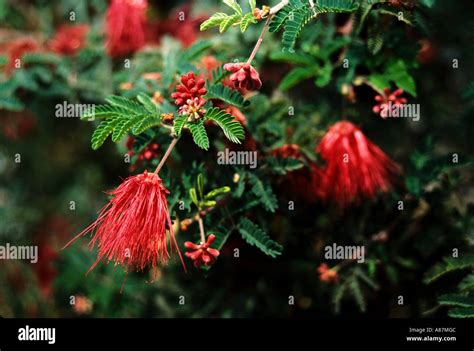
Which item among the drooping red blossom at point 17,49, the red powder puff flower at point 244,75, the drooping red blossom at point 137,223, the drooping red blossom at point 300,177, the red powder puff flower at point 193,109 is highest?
the drooping red blossom at point 17,49

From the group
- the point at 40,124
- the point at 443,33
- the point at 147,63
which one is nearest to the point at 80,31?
the point at 147,63

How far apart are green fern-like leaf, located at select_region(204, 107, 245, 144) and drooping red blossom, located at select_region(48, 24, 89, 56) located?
1.46m

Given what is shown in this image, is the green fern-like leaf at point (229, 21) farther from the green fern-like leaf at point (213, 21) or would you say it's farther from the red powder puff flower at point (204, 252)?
the red powder puff flower at point (204, 252)

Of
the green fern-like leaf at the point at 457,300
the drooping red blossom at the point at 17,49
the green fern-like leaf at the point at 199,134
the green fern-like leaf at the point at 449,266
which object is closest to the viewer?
the green fern-like leaf at the point at 199,134

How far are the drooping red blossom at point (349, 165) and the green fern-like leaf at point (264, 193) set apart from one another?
1.03 ft

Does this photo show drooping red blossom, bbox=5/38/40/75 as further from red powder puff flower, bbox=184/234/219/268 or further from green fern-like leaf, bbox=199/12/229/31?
red powder puff flower, bbox=184/234/219/268

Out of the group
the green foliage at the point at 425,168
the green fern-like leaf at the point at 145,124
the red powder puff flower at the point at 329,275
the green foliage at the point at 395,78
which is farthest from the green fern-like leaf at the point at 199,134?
the green foliage at the point at 425,168

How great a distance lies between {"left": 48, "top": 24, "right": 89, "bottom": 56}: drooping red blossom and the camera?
2980mm

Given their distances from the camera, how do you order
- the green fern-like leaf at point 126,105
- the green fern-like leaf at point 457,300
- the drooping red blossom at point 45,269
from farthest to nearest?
the drooping red blossom at point 45,269, the green fern-like leaf at point 457,300, the green fern-like leaf at point 126,105

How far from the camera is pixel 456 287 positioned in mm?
2260

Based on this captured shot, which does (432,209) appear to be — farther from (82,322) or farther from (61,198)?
(61,198)

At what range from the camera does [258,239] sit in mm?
1994

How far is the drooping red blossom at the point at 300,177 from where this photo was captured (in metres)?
2.27

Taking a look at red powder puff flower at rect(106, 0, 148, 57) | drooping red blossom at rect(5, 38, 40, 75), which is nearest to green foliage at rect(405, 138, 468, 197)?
red powder puff flower at rect(106, 0, 148, 57)
